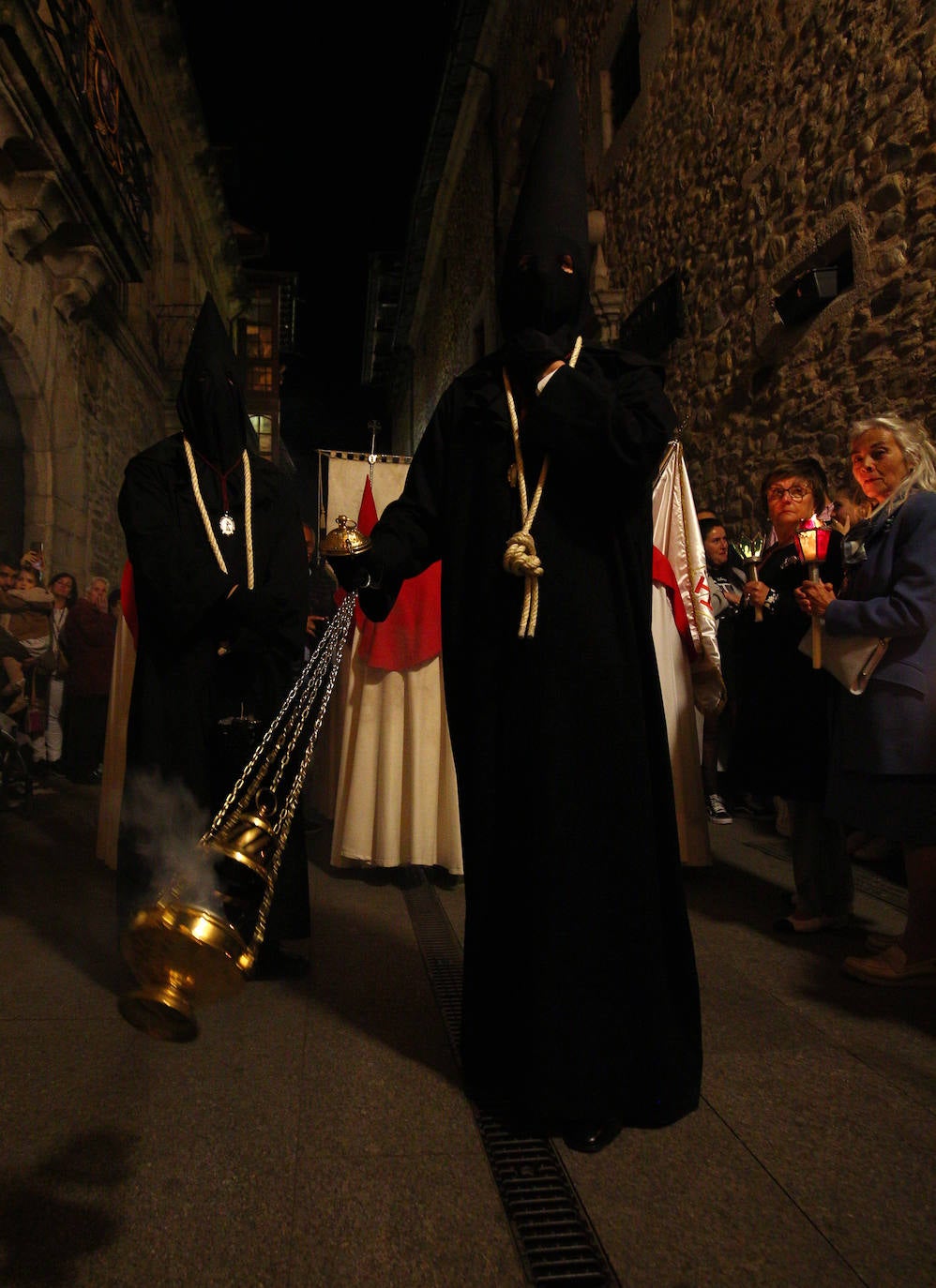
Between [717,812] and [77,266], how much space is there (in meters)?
8.51

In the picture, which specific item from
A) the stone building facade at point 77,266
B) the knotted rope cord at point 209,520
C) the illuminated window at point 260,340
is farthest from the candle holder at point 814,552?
the illuminated window at point 260,340

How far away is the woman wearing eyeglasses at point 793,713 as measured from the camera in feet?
12.1

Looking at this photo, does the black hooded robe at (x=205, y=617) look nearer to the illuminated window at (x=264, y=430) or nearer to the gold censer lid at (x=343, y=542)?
the gold censer lid at (x=343, y=542)

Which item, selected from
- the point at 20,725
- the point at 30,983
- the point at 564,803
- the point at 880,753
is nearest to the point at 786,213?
the point at 880,753

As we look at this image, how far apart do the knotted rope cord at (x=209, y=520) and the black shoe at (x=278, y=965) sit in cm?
125

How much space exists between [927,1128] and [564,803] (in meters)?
1.18

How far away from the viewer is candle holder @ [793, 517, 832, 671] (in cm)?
331

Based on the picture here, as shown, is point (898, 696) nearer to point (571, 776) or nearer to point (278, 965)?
point (571, 776)

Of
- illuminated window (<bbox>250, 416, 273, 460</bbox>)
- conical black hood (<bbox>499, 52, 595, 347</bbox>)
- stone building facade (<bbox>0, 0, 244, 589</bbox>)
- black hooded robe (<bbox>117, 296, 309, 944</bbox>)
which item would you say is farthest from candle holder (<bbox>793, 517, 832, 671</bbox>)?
illuminated window (<bbox>250, 416, 273, 460</bbox>)

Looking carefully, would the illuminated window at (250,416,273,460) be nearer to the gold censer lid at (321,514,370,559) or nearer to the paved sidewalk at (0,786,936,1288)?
the paved sidewalk at (0,786,936,1288)

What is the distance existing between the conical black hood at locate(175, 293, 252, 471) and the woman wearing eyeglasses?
→ 2256mm

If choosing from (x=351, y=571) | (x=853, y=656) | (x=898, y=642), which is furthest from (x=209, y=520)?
(x=898, y=642)

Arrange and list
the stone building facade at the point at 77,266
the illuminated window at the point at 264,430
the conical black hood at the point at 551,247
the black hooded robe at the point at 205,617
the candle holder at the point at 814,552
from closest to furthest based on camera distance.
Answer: the conical black hood at the point at 551,247 < the black hooded robe at the point at 205,617 < the candle holder at the point at 814,552 < the stone building facade at the point at 77,266 < the illuminated window at the point at 264,430

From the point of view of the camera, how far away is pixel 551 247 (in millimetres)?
2197
